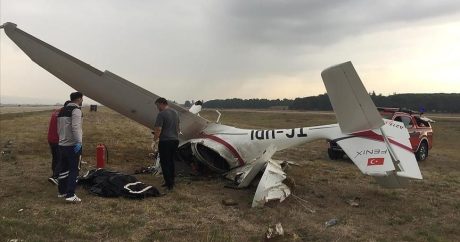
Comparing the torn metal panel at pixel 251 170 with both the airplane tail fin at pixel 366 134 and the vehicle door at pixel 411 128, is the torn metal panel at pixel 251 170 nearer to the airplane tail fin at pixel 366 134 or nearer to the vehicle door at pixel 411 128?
the airplane tail fin at pixel 366 134

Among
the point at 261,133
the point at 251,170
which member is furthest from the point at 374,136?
the point at 261,133

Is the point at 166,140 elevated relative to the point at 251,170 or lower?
elevated

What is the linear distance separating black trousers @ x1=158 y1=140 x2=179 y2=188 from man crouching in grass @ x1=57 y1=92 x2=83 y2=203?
1796mm

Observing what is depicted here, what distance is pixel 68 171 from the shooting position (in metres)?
7.79

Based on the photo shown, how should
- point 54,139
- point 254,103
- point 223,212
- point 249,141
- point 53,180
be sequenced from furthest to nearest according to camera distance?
1. point 254,103
2. point 249,141
3. point 54,139
4. point 53,180
5. point 223,212

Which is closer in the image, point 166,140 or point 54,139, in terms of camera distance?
point 166,140

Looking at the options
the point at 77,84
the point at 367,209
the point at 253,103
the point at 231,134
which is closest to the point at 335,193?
the point at 367,209

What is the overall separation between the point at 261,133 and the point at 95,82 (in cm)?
409

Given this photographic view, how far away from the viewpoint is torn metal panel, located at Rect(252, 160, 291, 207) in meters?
7.70

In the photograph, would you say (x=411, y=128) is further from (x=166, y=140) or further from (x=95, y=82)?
(x=95, y=82)

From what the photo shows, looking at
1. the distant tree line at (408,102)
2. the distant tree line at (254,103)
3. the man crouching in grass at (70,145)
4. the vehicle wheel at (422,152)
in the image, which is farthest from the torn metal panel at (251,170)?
the distant tree line at (254,103)

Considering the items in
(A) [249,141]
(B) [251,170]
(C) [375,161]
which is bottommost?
(B) [251,170]

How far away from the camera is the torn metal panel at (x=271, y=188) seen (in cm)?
770

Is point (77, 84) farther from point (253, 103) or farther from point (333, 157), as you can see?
point (253, 103)
